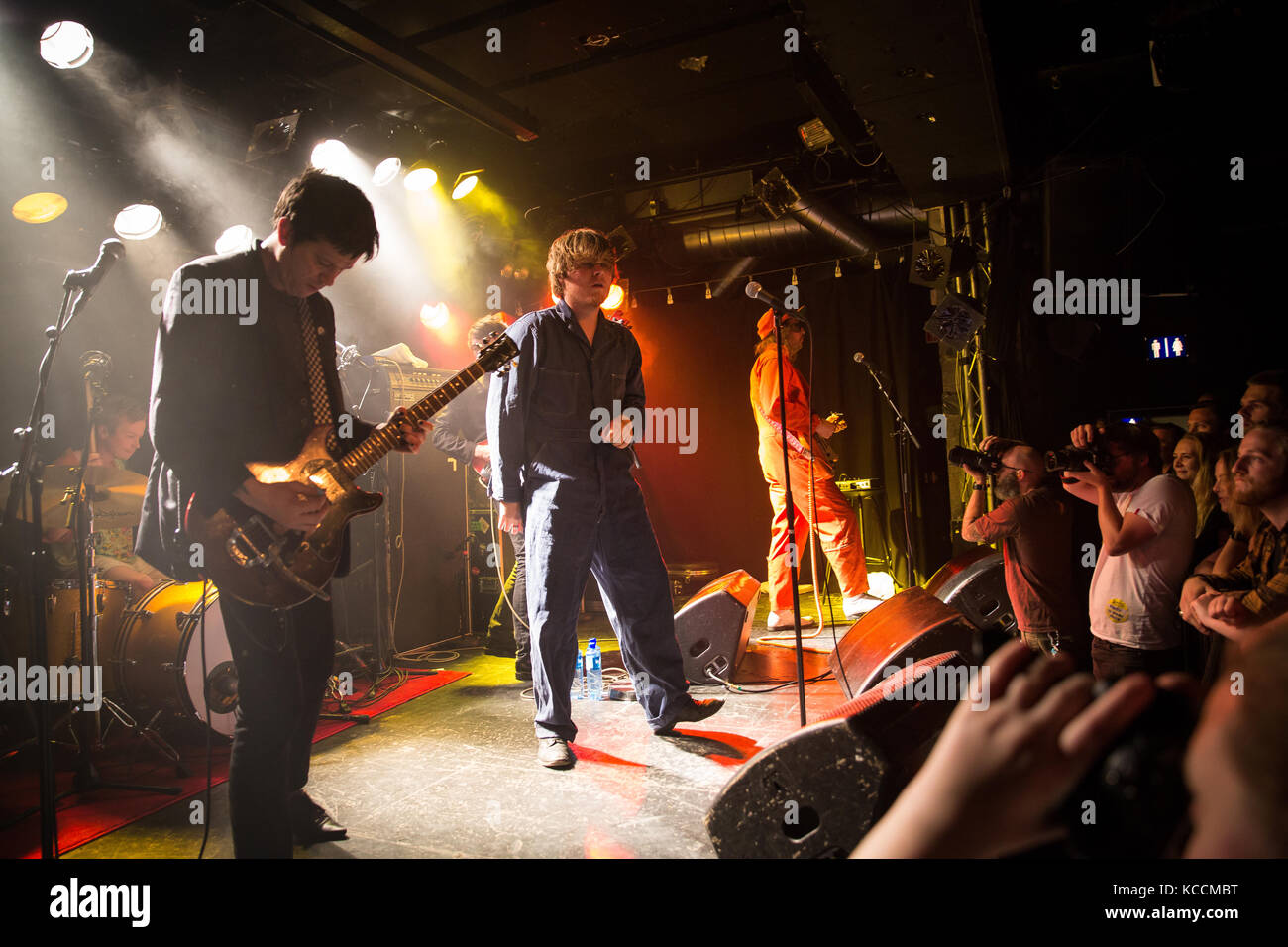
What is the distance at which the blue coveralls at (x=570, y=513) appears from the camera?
3156 mm

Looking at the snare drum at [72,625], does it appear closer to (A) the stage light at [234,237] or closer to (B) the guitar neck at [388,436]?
(B) the guitar neck at [388,436]

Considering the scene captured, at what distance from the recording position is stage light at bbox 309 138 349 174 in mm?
5598

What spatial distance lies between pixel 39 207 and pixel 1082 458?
6160 millimetres

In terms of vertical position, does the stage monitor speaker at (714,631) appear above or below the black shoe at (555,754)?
above

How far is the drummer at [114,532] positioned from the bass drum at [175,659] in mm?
251

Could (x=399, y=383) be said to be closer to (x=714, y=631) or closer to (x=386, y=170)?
(x=386, y=170)

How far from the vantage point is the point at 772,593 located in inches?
233

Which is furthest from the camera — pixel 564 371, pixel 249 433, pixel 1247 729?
pixel 564 371

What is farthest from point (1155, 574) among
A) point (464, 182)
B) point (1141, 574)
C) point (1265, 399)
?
point (464, 182)

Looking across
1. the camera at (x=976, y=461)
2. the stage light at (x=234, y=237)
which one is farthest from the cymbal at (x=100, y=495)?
the camera at (x=976, y=461)

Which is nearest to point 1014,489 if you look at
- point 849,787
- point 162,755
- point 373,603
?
point 849,787

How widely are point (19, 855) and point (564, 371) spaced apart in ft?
9.06

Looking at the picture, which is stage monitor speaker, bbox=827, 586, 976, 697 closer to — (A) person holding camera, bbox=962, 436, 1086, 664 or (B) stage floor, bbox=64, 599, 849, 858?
(B) stage floor, bbox=64, 599, 849, 858
